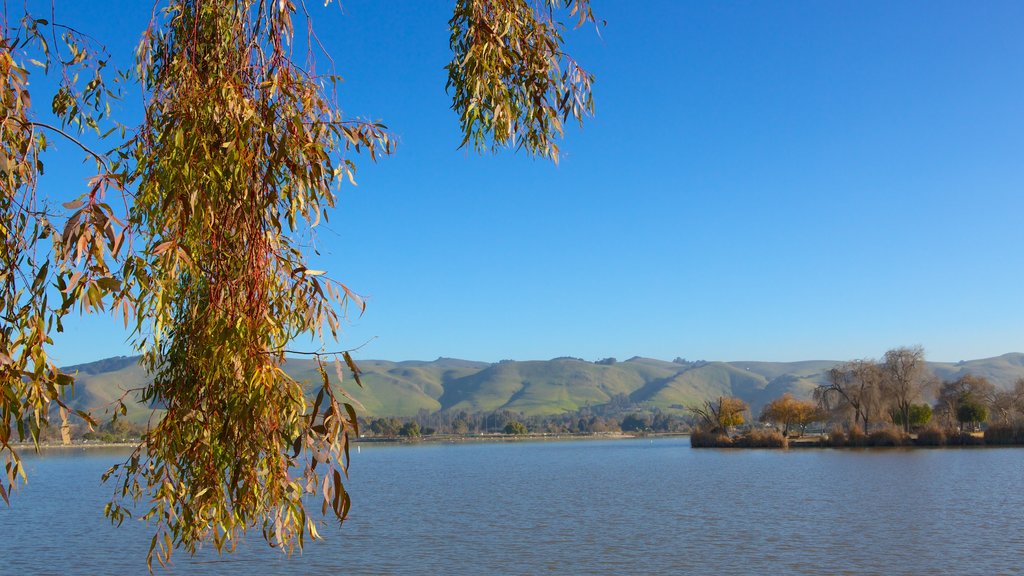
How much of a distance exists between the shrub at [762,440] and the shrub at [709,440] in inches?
45.9

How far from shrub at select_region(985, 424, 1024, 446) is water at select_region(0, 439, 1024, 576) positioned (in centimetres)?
2187

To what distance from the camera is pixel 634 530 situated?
71.5 feet

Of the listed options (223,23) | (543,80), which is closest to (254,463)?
(223,23)

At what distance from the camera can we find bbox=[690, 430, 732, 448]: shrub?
247 ft

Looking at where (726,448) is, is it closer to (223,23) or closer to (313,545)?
(313,545)

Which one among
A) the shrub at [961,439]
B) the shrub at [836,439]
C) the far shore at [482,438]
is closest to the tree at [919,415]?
the shrub at [836,439]

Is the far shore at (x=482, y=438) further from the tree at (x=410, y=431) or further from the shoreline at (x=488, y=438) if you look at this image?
the tree at (x=410, y=431)

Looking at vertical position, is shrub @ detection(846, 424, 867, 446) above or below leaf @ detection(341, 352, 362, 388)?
below

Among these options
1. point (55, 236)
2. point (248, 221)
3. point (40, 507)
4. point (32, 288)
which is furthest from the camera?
A: point (40, 507)

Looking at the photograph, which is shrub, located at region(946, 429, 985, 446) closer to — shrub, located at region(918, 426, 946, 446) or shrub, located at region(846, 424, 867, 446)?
shrub, located at region(918, 426, 946, 446)

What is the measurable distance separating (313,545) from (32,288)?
17.4 m

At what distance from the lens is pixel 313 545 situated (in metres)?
20.0

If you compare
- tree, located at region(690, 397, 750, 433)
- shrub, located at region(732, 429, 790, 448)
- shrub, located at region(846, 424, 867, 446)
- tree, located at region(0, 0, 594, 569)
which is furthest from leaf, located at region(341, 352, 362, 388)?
tree, located at region(690, 397, 750, 433)

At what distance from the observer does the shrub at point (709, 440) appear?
75.2 meters
